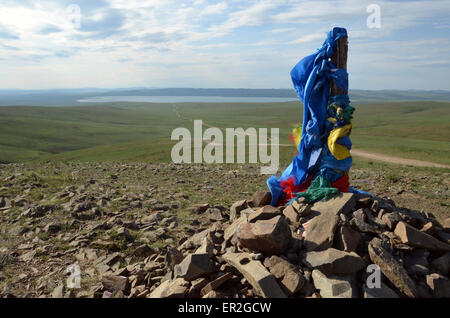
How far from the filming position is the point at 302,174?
8.16 metres

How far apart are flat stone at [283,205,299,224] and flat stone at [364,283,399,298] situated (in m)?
2.03

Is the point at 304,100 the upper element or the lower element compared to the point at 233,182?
upper

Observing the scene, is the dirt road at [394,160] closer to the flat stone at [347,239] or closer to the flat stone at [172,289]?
the flat stone at [347,239]

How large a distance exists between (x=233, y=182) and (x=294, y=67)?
8551 mm

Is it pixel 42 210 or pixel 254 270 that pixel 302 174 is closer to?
pixel 254 270

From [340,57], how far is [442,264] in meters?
4.82

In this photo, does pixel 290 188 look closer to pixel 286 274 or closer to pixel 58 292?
pixel 286 274

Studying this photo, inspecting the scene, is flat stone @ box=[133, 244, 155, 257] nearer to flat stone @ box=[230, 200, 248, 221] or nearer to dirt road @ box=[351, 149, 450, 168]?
flat stone @ box=[230, 200, 248, 221]

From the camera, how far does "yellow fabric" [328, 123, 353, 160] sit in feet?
24.3

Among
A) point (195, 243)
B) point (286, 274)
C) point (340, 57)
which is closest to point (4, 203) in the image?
point (195, 243)

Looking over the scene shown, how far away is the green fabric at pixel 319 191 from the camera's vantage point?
7328 mm

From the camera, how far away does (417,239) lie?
595cm

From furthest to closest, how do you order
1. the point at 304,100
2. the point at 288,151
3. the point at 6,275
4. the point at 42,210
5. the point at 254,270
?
the point at 288,151
the point at 42,210
the point at 304,100
the point at 6,275
the point at 254,270
